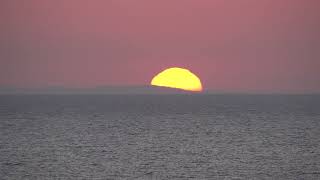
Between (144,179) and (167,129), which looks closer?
(144,179)

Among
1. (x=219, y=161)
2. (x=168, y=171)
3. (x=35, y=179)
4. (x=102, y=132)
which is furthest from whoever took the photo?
(x=102, y=132)

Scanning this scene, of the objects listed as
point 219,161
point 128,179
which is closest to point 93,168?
point 128,179

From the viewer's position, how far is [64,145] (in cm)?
7138

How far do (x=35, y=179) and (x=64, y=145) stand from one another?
24.9 m

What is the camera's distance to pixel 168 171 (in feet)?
166

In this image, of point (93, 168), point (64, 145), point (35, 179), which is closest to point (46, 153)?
point (64, 145)

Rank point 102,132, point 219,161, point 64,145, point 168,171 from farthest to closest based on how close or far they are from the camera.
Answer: point 102,132 < point 64,145 < point 219,161 < point 168,171

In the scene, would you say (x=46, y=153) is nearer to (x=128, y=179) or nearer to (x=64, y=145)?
(x=64, y=145)

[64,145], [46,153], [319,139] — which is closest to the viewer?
[46,153]

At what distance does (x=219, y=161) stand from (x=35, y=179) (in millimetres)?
18406

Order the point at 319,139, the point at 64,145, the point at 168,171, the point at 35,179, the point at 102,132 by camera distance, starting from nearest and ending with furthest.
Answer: the point at 35,179 → the point at 168,171 → the point at 64,145 → the point at 319,139 → the point at 102,132

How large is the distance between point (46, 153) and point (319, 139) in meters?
37.2

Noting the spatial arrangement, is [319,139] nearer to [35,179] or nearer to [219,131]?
[219,131]

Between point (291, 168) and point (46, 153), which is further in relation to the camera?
point (46, 153)
